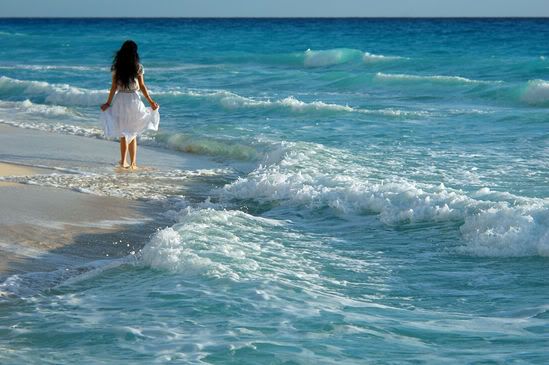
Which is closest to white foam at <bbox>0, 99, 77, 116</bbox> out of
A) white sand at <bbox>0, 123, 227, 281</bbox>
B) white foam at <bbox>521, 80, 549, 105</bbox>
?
white sand at <bbox>0, 123, 227, 281</bbox>

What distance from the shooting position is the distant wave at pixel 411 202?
7.25 metres

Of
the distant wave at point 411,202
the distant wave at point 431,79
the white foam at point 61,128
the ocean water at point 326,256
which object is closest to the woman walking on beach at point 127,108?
the ocean water at point 326,256

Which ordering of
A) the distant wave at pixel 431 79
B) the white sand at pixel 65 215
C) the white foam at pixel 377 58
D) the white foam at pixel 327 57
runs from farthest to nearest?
the white foam at pixel 327 57 < the white foam at pixel 377 58 < the distant wave at pixel 431 79 < the white sand at pixel 65 215

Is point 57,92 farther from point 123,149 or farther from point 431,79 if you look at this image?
point 123,149

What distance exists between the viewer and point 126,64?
34.2 feet

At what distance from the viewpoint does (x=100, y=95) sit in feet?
64.7

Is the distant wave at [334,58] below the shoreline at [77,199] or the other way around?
the other way around

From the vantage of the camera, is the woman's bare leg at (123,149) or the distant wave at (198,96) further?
the distant wave at (198,96)

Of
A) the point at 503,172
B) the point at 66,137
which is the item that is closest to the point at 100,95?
the point at 66,137

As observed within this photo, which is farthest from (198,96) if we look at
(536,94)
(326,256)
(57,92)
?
(326,256)

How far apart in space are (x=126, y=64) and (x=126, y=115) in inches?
25.5

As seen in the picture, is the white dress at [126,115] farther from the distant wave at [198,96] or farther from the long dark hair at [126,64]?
the distant wave at [198,96]

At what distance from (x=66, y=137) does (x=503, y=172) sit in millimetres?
6547

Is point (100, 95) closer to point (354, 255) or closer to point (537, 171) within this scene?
point (537, 171)
